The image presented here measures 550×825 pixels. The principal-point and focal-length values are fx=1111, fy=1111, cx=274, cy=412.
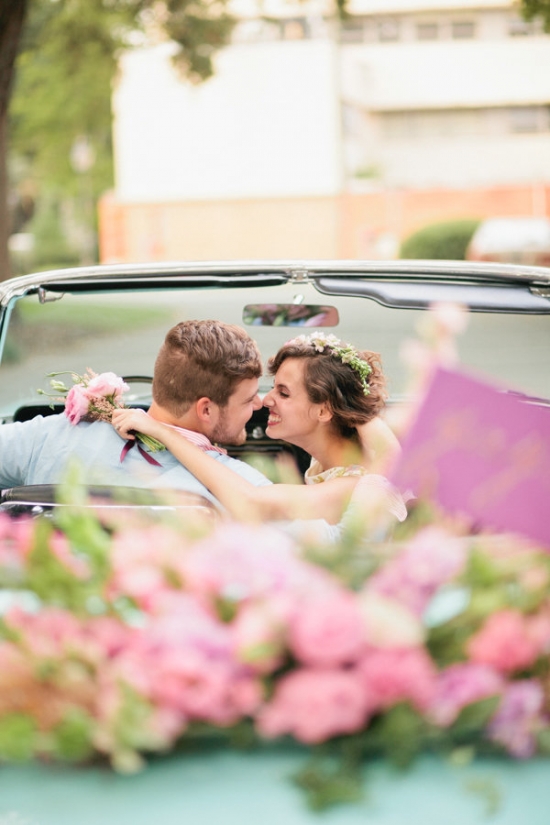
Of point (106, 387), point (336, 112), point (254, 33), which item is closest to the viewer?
point (106, 387)

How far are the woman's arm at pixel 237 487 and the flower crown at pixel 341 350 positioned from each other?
430 mm

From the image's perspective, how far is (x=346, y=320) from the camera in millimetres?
3789

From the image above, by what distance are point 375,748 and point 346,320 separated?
2.56 m

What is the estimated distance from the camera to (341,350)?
127 inches

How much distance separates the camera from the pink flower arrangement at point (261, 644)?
1.27 metres

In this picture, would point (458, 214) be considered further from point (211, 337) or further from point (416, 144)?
point (211, 337)

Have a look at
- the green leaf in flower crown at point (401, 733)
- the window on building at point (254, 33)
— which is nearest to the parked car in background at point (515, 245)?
the window on building at point (254, 33)

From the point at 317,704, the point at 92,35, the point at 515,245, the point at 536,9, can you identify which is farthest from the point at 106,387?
the point at 515,245

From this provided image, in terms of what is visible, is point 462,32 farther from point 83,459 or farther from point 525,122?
point 83,459

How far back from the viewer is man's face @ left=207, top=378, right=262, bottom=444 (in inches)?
120

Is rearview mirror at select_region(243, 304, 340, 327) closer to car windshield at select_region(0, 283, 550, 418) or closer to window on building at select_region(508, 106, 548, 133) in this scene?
car windshield at select_region(0, 283, 550, 418)

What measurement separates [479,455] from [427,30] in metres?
45.3

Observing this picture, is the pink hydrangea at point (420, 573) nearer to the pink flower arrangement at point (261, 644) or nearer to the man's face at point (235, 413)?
the pink flower arrangement at point (261, 644)

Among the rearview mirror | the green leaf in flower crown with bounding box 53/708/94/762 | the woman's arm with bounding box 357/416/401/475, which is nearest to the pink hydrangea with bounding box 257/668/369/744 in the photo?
the green leaf in flower crown with bounding box 53/708/94/762
